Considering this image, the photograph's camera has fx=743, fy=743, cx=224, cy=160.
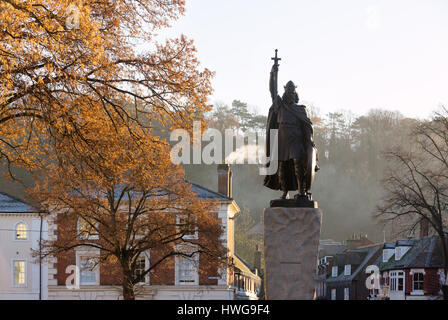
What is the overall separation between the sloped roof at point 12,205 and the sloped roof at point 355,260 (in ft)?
110

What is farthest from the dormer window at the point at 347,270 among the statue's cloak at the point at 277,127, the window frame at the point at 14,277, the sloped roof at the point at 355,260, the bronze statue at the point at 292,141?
the bronze statue at the point at 292,141

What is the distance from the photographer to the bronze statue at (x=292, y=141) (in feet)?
49.8

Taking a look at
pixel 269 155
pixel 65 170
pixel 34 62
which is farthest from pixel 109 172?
pixel 269 155

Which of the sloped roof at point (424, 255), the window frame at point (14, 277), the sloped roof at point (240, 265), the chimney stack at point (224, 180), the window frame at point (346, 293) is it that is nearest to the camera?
the chimney stack at point (224, 180)

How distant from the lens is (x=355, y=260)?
7625cm

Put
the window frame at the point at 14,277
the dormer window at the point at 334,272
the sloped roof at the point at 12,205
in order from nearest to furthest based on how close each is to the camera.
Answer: the window frame at the point at 14,277 < the sloped roof at the point at 12,205 < the dormer window at the point at 334,272

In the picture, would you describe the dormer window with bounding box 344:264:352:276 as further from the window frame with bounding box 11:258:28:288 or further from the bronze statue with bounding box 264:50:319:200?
the bronze statue with bounding box 264:50:319:200

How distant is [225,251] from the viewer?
132 ft

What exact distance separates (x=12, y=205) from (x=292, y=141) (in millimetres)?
46306

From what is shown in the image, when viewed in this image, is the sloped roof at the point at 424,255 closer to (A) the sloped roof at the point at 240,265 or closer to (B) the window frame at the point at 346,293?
(A) the sloped roof at the point at 240,265

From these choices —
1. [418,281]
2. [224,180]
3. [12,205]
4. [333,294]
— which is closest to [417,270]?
[418,281]

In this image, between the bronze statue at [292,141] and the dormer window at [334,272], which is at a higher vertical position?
the bronze statue at [292,141]

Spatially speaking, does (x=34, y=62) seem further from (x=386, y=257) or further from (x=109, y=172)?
(x=386, y=257)

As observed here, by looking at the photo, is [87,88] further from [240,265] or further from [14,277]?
[240,265]
